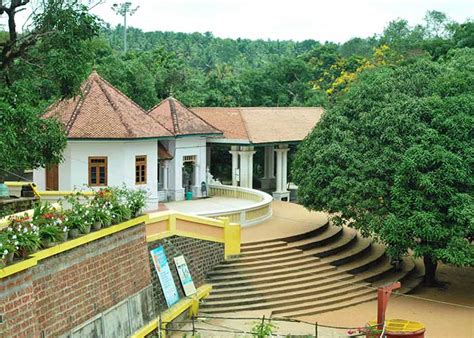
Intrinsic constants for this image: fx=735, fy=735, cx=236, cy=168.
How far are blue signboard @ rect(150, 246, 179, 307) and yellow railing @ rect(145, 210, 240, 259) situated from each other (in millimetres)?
340

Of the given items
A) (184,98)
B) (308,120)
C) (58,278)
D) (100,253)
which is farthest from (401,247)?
(184,98)

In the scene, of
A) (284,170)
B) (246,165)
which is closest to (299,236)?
(246,165)

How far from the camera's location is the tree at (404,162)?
18.9 metres

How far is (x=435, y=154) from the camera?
19.1 meters

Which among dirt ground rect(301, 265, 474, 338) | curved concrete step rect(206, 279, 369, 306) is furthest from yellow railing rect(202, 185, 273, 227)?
dirt ground rect(301, 265, 474, 338)

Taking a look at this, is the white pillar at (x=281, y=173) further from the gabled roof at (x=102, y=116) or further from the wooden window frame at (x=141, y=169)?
the wooden window frame at (x=141, y=169)

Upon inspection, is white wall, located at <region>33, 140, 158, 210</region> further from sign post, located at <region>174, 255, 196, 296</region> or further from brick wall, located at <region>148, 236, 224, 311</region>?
sign post, located at <region>174, 255, 196, 296</region>

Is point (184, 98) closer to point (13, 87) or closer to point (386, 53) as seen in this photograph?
point (386, 53)

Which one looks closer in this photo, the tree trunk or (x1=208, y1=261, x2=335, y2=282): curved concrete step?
(x1=208, y1=261, x2=335, y2=282): curved concrete step

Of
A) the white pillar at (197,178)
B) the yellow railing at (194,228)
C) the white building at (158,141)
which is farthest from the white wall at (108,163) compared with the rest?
the yellow railing at (194,228)

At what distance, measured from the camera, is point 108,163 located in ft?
78.8

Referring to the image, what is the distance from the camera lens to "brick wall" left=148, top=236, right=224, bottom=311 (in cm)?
1623

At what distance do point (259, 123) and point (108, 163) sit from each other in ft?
26.9

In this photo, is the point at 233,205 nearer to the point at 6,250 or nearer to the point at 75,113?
the point at 75,113
